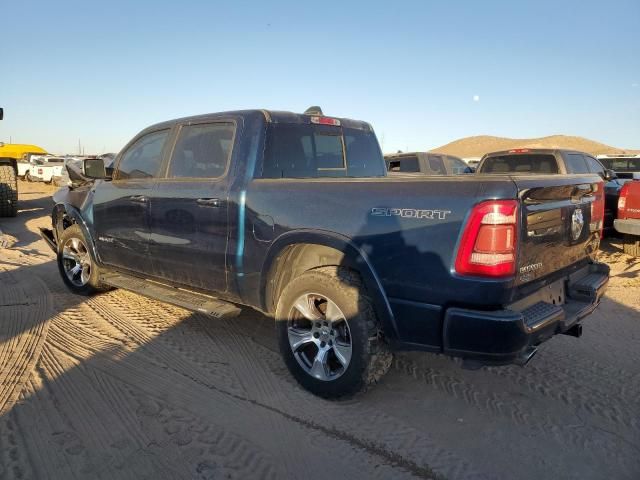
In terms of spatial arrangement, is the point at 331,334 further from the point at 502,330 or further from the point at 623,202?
the point at 623,202

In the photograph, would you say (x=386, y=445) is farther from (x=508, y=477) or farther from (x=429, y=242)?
(x=429, y=242)

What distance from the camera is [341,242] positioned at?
3154 millimetres

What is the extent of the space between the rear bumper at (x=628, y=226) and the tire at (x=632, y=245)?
74cm

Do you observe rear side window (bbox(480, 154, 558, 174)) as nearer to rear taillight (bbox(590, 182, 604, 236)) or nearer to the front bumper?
rear taillight (bbox(590, 182, 604, 236))

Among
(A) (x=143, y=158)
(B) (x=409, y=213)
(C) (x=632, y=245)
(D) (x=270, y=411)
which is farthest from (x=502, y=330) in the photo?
(C) (x=632, y=245)

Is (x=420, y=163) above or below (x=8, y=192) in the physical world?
above

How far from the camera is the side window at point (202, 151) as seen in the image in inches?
159

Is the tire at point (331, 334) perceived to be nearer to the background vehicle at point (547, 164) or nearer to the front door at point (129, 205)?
the front door at point (129, 205)

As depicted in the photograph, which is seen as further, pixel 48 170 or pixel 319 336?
pixel 48 170

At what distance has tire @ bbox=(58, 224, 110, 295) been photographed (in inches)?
221

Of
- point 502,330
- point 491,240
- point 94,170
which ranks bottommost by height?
point 502,330

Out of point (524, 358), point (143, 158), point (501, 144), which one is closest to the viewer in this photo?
point (524, 358)

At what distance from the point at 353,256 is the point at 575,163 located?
7044 mm

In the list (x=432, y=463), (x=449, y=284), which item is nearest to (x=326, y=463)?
(x=432, y=463)
